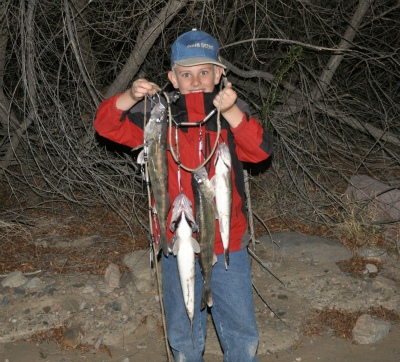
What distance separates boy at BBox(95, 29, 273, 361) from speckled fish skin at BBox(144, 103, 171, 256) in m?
0.30

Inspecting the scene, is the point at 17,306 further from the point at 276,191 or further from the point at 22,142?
the point at 276,191

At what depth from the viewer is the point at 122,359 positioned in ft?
12.5

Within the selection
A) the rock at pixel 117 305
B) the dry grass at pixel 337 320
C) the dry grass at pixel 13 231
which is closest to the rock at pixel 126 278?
the rock at pixel 117 305

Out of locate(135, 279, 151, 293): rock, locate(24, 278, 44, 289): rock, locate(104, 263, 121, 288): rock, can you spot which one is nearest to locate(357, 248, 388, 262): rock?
locate(135, 279, 151, 293): rock

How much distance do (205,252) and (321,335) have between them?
2.33 metres

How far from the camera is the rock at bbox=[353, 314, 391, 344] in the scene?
394cm

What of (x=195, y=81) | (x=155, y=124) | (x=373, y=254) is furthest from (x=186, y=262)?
(x=373, y=254)

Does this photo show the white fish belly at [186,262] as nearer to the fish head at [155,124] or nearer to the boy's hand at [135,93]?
the fish head at [155,124]

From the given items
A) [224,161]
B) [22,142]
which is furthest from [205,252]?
[22,142]

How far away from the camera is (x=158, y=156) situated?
2.28 m

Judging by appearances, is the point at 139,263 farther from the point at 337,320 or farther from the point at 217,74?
the point at 217,74

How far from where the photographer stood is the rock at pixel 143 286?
4.62 metres

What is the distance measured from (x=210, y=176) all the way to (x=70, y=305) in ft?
8.35

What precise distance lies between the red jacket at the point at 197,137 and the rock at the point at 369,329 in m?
2.02
